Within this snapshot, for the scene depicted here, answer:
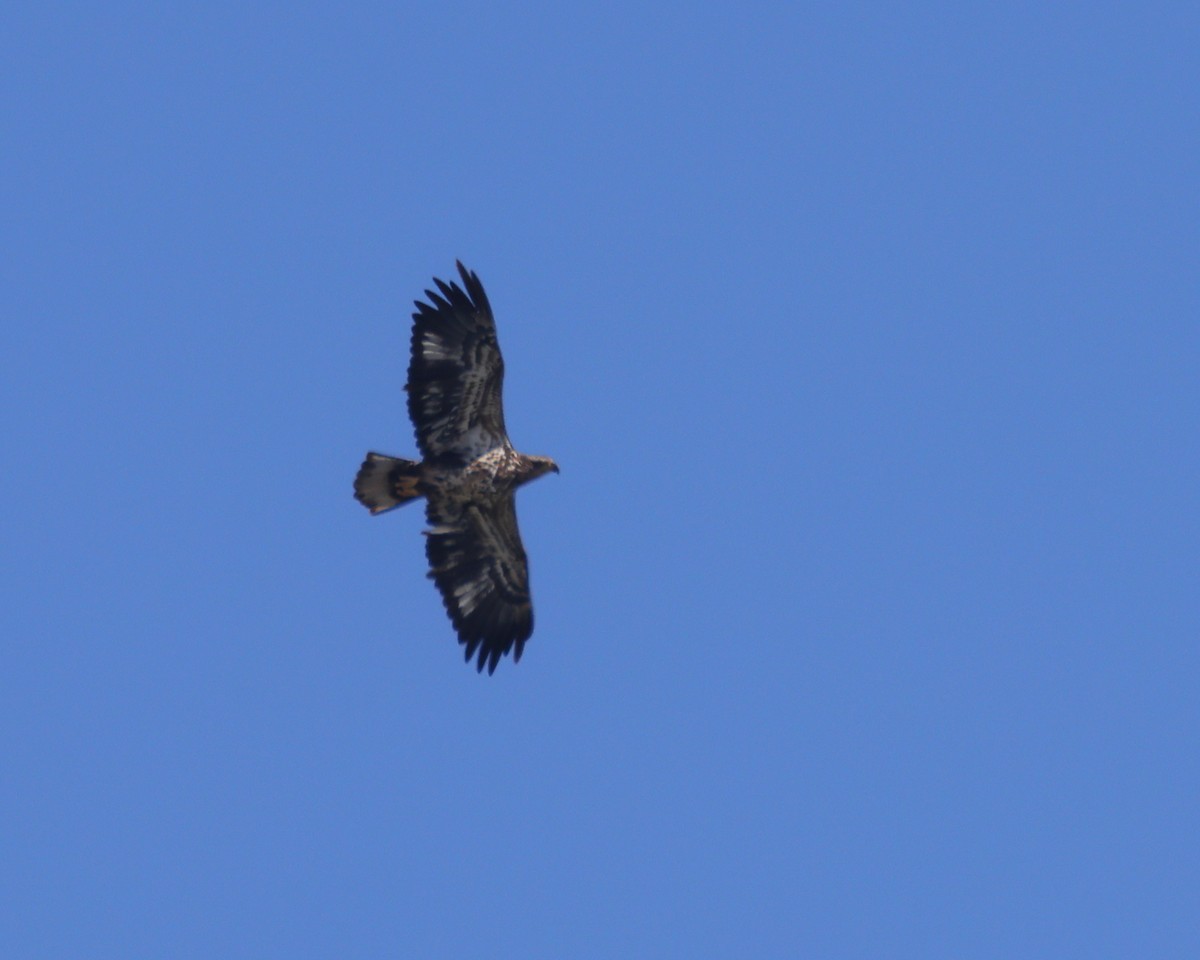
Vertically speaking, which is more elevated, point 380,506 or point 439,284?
point 439,284

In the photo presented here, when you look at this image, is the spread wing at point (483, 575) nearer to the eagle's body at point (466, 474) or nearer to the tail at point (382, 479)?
the eagle's body at point (466, 474)

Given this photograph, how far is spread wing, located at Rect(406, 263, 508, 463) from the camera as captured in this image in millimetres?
24828

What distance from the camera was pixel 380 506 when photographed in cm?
2538

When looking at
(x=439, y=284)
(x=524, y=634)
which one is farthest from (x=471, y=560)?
(x=439, y=284)

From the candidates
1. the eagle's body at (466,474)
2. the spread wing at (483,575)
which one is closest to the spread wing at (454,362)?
→ the eagle's body at (466,474)

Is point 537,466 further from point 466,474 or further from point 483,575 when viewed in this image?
point 483,575

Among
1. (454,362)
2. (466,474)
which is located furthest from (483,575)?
(454,362)

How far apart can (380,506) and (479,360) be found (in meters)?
1.99

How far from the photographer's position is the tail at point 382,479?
2534cm

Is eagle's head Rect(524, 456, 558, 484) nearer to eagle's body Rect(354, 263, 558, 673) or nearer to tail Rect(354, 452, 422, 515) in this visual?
eagle's body Rect(354, 263, 558, 673)

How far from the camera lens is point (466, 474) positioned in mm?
25406

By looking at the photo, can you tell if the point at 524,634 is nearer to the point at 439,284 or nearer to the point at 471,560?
the point at 471,560

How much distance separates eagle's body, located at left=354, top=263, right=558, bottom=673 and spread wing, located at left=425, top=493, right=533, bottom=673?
0.01 metres

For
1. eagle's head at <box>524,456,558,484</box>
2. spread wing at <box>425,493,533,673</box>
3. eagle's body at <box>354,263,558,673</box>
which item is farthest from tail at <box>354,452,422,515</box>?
eagle's head at <box>524,456,558,484</box>
